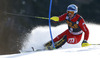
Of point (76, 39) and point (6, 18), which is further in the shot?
point (6, 18)

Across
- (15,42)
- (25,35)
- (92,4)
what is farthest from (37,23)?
(92,4)

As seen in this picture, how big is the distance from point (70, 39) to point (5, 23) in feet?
14.4

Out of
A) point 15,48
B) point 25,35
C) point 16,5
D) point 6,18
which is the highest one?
point 16,5

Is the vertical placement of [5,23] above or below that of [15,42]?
above

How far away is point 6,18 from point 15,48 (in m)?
1.32

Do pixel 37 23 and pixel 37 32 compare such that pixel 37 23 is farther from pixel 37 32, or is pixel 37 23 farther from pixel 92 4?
pixel 92 4

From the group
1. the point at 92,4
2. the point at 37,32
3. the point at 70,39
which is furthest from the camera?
the point at 92,4

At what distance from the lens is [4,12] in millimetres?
8188

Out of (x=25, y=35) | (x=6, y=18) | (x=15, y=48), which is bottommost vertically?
(x=15, y=48)

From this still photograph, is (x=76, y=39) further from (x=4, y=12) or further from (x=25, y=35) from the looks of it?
(x=4, y=12)

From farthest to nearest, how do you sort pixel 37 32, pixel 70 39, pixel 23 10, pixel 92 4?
pixel 92 4 → pixel 23 10 → pixel 37 32 → pixel 70 39

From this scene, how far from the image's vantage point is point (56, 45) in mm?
4797

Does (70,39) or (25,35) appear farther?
(25,35)

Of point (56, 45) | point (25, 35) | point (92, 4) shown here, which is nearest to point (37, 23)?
point (25, 35)
